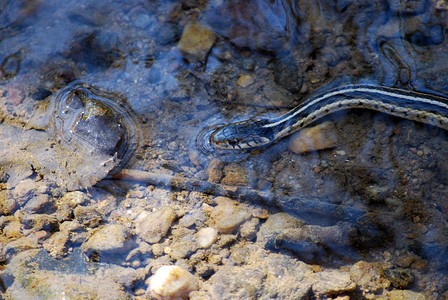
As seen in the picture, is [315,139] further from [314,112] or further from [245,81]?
[245,81]

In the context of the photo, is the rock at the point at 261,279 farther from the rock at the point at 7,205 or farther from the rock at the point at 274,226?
the rock at the point at 7,205

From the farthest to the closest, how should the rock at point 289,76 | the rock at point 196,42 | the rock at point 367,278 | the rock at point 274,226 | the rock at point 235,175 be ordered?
the rock at point 196,42 < the rock at point 289,76 < the rock at point 235,175 < the rock at point 274,226 < the rock at point 367,278

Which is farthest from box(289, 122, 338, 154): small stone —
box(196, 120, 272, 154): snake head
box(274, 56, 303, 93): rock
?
box(274, 56, 303, 93): rock

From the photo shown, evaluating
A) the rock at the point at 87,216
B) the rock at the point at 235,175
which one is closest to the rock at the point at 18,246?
the rock at the point at 87,216

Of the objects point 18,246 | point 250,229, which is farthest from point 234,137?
point 18,246

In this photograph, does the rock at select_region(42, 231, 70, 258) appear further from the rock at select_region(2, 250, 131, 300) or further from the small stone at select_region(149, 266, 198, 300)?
the small stone at select_region(149, 266, 198, 300)
